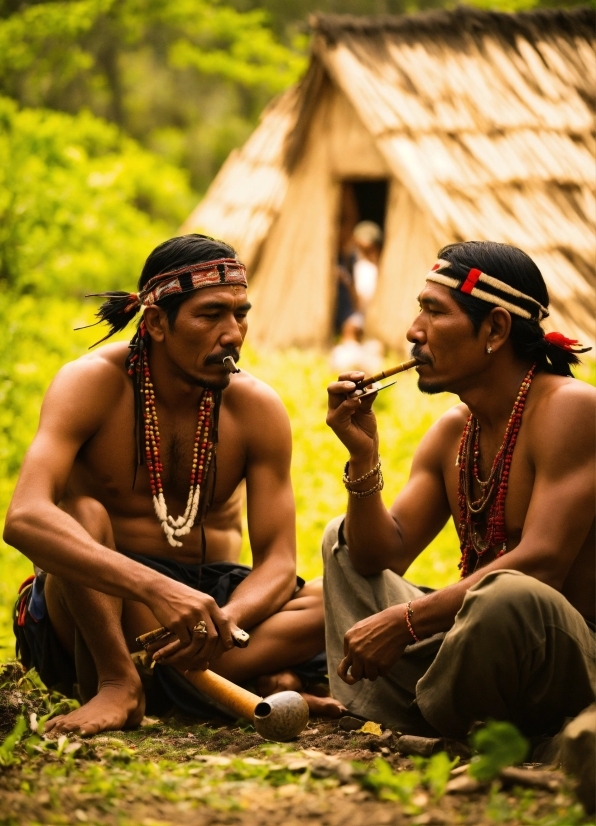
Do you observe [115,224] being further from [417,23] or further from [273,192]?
[417,23]

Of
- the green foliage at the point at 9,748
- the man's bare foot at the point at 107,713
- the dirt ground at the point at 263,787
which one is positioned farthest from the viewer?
the man's bare foot at the point at 107,713

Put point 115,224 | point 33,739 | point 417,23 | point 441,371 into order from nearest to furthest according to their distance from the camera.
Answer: point 33,739 → point 441,371 → point 417,23 → point 115,224

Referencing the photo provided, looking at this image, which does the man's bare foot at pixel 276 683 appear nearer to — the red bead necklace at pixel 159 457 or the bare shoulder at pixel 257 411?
the red bead necklace at pixel 159 457

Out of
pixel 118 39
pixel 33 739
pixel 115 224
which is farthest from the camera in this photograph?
pixel 118 39

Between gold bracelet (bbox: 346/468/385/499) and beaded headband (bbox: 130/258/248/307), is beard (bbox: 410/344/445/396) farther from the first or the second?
beaded headband (bbox: 130/258/248/307)

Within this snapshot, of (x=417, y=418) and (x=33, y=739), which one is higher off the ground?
(x=417, y=418)

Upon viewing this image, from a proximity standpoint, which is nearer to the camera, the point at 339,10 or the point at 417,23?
the point at 417,23

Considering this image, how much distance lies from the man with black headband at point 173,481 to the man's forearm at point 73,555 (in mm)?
185

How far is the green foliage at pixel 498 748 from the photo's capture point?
2.71 meters

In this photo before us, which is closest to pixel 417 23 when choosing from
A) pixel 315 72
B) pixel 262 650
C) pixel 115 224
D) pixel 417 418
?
pixel 315 72

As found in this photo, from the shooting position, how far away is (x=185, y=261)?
4.20 meters

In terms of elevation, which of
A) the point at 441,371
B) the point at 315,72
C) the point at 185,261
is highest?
the point at 315,72

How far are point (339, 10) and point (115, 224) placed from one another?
11.2 m

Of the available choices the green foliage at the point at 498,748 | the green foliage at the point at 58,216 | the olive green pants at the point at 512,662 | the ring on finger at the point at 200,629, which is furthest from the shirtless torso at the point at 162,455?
the green foliage at the point at 58,216
